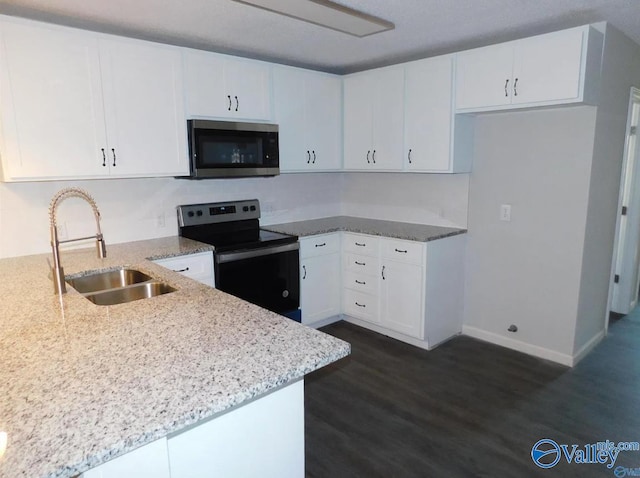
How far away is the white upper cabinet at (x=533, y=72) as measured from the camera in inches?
102

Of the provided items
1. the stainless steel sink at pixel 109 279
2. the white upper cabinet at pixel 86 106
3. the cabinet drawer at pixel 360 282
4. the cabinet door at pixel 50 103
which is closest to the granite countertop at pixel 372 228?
the cabinet drawer at pixel 360 282

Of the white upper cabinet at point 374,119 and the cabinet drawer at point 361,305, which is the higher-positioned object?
the white upper cabinet at point 374,119

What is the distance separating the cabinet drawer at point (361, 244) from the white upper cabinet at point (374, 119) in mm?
644

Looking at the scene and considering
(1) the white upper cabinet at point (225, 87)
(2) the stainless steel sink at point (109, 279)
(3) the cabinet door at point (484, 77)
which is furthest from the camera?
(1) the white upper cabinet at point (225, 87)

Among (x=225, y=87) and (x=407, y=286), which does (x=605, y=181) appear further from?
(x=225, y=87)

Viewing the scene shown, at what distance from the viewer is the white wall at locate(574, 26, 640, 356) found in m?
2.93

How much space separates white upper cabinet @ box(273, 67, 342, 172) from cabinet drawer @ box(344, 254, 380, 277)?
0.87 m

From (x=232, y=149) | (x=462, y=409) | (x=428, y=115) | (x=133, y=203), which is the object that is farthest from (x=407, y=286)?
(x=133, y=203)

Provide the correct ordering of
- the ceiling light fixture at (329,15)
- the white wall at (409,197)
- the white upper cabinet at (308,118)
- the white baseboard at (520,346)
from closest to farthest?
the ceiling light fixture at (329,15), the white baseboard at (520,346), the white upper cabinet at (308,118), the white wall at (409,197)

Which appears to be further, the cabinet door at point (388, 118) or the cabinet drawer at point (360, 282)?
the cabinet drawer at point (360, 282)

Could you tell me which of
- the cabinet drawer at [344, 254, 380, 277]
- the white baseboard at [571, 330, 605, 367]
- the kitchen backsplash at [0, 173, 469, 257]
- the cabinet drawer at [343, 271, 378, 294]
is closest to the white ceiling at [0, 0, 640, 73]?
the kitchen backsplash at [0, 173, 469, 257]

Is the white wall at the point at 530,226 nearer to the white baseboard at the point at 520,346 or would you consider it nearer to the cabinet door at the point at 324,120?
the white baseboard at the point at 520,346

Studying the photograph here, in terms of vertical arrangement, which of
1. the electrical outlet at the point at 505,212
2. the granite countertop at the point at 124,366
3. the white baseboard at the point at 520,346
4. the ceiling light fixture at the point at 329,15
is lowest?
the white baseboard at the point at 520,346

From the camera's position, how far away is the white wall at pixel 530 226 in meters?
3.03
